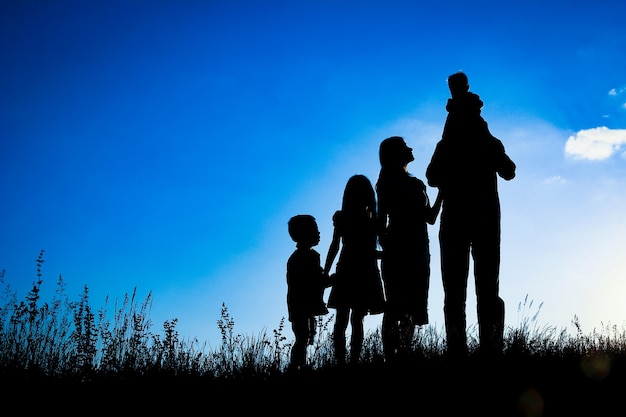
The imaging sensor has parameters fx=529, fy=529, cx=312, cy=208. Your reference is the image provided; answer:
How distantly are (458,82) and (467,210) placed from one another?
1216 millimetres

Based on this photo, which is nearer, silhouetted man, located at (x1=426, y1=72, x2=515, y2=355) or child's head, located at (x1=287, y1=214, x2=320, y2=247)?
silhouetted man, located at (x1=426, y1=72, x2=515, y2=355)

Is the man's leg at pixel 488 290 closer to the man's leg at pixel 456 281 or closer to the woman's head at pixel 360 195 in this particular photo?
the man's leg at pixel 456 281

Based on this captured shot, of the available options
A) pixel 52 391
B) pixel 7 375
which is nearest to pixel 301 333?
pixel 52 391

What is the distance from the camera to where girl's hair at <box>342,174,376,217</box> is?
5871 mm

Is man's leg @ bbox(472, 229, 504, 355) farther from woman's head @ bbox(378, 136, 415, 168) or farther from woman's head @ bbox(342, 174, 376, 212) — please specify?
woman's head @ bbox(342, 174, 376, 212)

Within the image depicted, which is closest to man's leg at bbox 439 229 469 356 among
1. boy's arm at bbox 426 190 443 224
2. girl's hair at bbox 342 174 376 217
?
boy's arm at bbox 426 190 443 224

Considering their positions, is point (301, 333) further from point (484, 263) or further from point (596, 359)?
point (596, 359)

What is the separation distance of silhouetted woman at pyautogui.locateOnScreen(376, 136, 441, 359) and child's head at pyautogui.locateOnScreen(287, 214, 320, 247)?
3.35 ft

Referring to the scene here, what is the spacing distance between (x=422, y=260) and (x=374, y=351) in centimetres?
105

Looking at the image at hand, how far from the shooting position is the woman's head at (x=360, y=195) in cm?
588

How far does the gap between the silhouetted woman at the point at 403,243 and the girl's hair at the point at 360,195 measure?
0.30 meters

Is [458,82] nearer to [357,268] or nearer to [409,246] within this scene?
[409,246]

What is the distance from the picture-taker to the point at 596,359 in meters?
4.57

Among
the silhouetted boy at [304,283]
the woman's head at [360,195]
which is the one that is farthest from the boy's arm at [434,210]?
the silhouetted boy at [304,283]
